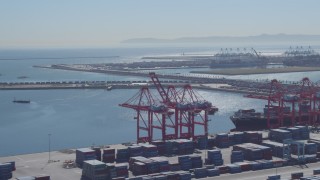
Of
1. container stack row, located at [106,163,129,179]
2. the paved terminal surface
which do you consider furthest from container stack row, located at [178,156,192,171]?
container stack row, located at [106,163,129,179]

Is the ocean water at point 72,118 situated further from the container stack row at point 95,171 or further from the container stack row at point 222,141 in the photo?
the container stack row at point 95,171

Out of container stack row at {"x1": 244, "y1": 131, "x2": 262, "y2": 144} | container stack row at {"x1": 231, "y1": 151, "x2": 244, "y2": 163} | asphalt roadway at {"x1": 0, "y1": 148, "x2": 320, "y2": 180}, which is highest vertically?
container stack row at {"x1": 244, "y1": 131, "x2": 262, "y2": 144}

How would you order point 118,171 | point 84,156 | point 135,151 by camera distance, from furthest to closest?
point 135,151 → point 84,156 → point 118,171

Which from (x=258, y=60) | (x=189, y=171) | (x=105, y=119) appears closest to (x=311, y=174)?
(x=189, y=171)

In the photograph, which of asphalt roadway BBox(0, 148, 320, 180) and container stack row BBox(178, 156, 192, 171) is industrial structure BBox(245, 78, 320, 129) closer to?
asphalt roadway BBox(0, 148, 320, 180)

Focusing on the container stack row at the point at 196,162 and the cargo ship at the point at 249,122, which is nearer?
the container stack row at the point at 196,162

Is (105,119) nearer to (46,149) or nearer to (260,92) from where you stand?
(46,149)

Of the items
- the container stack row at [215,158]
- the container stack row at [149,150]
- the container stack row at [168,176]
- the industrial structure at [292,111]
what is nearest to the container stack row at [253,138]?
the container stack row at [215,158]

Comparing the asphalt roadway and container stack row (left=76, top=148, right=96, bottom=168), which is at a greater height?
container stack row (left=76, top=148, right=96, bottom=168)

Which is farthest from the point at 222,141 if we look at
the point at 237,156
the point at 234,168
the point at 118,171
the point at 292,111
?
the point at 292,111

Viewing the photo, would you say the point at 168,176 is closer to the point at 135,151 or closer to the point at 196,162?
the point at 196,162

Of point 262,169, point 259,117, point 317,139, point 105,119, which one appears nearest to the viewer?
point 262,169
